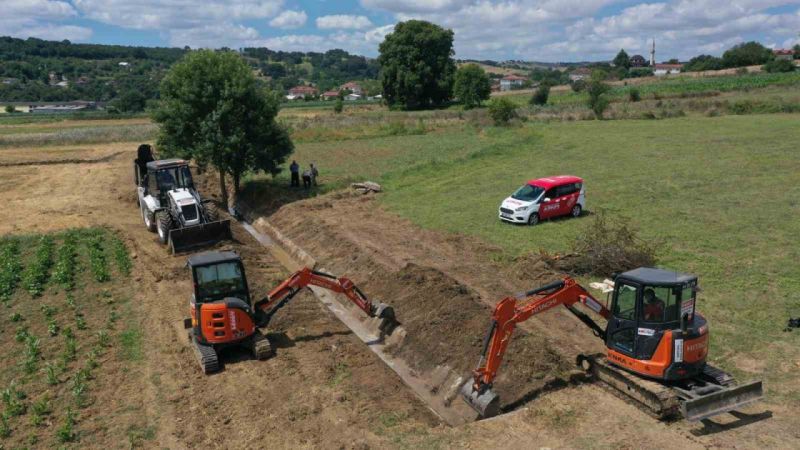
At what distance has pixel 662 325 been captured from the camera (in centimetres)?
1107

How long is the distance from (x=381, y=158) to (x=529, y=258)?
2311cm

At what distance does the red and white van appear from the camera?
969 inches

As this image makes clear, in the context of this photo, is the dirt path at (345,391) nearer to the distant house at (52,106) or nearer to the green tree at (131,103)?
the green tree at (131,103)

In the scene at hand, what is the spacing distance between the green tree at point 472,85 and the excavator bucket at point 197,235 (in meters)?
57.3

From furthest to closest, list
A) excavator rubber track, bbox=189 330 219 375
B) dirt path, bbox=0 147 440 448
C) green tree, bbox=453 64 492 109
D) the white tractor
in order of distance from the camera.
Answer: green tree, bbox=453 64 492 109, the white tractor, excavator rubber track, bbox=189 330 219 375, dirt path, bbox=0 147 440 448

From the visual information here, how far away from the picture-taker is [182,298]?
62.8 feet

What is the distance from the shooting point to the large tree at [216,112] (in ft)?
97.8

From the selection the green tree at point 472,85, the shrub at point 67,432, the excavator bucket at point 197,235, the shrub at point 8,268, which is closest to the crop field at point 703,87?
the green tree at point 472,85

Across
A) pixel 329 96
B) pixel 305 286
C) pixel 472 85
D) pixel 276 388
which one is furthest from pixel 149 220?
pixel 329 96

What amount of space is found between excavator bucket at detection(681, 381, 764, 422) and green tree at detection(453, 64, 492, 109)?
2715 inches

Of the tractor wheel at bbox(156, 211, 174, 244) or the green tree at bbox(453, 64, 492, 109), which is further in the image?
the green tree at bbox(453, 64, 492, 109)

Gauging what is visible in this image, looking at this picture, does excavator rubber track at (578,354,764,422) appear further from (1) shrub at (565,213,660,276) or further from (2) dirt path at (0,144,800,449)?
(1) shrub at (565,213,660,276)

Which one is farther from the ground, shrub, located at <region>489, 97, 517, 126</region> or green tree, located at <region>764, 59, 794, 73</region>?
green tree, located at <region>764, 59, 794, 73</region>

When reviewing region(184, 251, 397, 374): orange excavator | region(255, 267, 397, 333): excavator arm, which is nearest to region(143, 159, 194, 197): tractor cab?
region(255, 267, 397, 333): excavator arm
